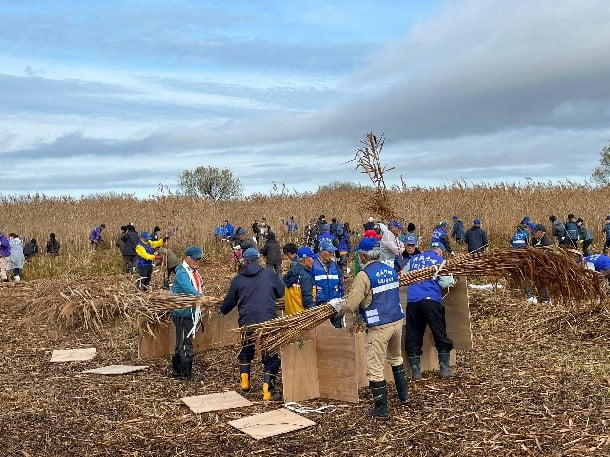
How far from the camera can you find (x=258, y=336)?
7.32 metres

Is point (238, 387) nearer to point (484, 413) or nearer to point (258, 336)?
point (258, 336)

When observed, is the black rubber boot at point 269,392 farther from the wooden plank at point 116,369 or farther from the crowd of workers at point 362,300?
the wooden plank at point 116,369

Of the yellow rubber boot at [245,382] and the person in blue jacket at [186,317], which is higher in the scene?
the person in blue jacket at [186,317]

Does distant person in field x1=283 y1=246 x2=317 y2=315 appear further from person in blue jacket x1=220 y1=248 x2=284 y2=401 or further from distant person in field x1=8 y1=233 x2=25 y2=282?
distant person in field x1=8 y1=233 x2=25 y2=282

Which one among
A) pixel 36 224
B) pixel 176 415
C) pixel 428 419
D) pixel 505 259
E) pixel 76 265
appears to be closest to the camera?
pixel 428 419

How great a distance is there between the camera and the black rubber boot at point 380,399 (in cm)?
650

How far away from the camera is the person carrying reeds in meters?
6.54

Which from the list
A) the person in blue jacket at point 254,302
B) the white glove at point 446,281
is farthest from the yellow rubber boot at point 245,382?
the white glove at point 446,281

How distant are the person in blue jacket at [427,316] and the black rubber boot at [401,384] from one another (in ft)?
3.15

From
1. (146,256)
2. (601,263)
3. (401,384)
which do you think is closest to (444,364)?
(401,384)

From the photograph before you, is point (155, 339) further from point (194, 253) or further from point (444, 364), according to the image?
point (444, 364)

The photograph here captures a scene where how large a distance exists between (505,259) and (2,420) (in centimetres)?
579

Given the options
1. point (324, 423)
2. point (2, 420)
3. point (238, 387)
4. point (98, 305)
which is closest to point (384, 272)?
point (324, 423)

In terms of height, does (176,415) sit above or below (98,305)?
below
